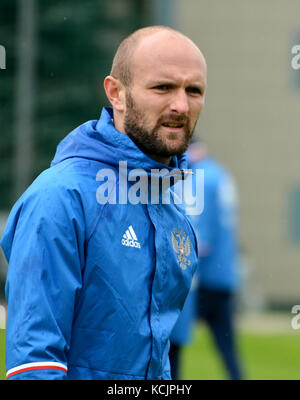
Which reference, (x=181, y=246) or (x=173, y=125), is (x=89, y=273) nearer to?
(x=181, y=246)

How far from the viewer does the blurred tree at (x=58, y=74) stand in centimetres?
2453

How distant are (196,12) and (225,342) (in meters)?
17.9

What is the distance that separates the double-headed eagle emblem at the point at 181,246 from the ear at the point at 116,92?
473mm

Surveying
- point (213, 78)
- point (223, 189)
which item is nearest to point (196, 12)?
point (213, 78)

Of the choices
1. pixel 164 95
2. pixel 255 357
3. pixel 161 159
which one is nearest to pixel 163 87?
pixel 164 95

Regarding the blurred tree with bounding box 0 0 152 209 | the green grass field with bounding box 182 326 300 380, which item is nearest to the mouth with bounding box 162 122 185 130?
the green grass field with bounding box 182 326 300 380

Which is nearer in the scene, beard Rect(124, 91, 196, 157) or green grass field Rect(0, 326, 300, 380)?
beard Rect(124, 91, 196, 157)

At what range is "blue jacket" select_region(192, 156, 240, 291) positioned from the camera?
748cm

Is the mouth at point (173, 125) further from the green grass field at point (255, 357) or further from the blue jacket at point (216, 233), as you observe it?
the green grass field at point (255, 357)

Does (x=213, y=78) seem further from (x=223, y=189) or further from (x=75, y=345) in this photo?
(x=75, y=345)

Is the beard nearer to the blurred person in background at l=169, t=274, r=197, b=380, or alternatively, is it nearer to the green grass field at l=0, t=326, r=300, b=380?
the blurred person in background at l=169, t=274, r=197, b=380

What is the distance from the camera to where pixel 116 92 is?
3.10 m

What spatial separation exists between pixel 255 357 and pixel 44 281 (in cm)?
791

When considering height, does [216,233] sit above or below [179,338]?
above
